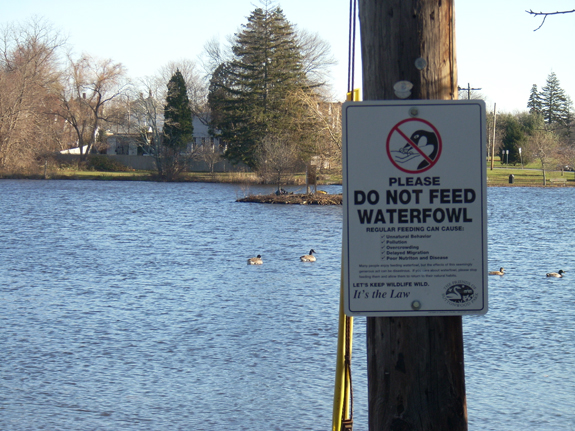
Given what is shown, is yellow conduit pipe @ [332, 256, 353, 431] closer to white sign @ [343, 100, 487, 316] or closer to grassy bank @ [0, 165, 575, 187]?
white sign @ [343, 100, 487, 316]

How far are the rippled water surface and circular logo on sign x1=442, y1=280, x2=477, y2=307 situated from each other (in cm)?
512

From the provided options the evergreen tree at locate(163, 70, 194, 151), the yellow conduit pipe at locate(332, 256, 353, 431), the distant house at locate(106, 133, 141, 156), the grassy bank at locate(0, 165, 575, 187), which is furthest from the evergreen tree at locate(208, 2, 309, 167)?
the yellow conduit pipe at locate(332, 256, 353, 431)

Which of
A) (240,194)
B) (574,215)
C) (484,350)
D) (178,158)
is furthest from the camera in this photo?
(178,158)

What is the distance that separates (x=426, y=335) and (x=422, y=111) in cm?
88

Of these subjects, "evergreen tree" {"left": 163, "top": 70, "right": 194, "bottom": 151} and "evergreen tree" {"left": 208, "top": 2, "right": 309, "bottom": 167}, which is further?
"evergreen tree" {"left": 163, "top": 70, "right": 194, "bottom": 151}

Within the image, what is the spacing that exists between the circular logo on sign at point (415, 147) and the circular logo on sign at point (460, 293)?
1.54 feet

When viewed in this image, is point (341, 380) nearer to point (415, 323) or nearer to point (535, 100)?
point (415, 323)

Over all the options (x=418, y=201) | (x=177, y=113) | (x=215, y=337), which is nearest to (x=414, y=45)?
(x=418, y=201)

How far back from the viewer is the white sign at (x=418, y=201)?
2.60 metres

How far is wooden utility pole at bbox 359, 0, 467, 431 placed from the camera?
8.54 ft

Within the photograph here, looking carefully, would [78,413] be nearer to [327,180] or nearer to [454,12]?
[454,12]

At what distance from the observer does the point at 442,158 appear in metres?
2.60

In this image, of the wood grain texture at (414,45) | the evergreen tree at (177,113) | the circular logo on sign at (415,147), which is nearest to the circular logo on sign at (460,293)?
the circular logo on sign at (415,147)

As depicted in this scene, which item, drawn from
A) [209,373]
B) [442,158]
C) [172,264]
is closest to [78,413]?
[209,373]
